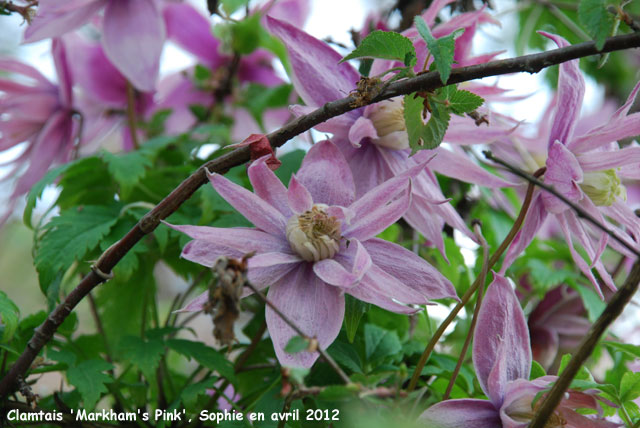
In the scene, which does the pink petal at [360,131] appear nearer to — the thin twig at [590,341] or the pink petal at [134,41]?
the thin twig at [590,341]

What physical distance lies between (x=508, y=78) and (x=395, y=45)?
39 centimetres

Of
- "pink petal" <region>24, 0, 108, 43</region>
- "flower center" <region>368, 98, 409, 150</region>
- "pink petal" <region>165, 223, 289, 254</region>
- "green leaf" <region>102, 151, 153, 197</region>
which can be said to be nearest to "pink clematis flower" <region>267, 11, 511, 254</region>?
"flower center" <region>368, 98, 409, 150</region>

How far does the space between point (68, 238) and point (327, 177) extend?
0.88ft

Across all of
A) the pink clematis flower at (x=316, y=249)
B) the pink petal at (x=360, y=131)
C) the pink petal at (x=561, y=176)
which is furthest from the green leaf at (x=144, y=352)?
the pink petal at (x=561, y=176)

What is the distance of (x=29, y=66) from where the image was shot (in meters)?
0.86

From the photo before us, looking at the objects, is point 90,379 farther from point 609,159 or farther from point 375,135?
→ point 609,159

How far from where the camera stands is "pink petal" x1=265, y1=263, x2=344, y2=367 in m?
0.44

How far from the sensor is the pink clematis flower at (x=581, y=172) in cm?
50

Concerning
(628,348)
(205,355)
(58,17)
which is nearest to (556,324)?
(628,348)

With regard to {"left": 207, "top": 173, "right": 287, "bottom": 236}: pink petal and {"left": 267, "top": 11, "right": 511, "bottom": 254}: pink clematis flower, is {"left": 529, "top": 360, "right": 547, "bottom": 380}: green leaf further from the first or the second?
{"left": 207, "top": 173, "right": 287, "bottom": 236}: pink petal

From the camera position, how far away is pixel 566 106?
53 cm

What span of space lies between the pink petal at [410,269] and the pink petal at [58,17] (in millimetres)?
466

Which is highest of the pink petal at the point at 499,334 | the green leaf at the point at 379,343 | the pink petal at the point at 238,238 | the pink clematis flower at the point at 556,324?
the pink petal at the point at 238,238

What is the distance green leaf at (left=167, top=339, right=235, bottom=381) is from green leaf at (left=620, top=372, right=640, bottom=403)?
323 millimetres
